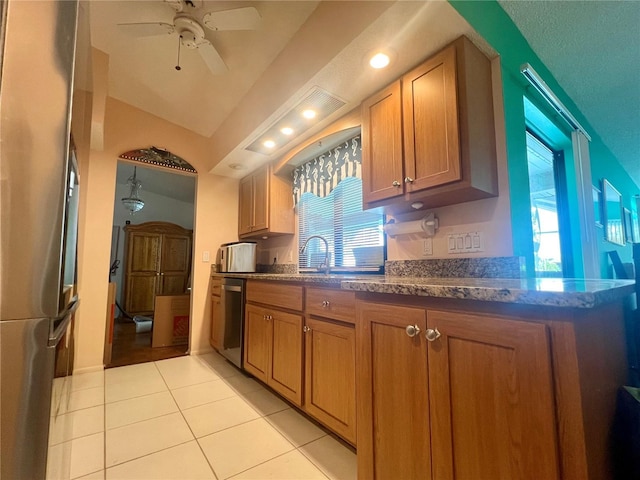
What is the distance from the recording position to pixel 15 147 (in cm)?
52

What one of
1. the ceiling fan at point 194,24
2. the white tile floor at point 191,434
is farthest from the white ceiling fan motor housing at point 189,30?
the white tile floor at point 191,434

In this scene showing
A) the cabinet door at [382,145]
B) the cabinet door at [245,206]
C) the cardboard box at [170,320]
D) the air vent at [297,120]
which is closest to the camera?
the cabinet door at [382,145]

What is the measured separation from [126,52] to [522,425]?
3.75 m

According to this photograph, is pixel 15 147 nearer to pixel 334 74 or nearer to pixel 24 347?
pixel 24 347

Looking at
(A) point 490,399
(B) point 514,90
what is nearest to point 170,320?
(A) point 490,399

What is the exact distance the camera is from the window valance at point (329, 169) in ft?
7.86

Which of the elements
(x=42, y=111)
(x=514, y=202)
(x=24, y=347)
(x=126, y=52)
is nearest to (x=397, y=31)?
(x=514, y=202)

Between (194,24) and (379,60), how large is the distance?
1382mm

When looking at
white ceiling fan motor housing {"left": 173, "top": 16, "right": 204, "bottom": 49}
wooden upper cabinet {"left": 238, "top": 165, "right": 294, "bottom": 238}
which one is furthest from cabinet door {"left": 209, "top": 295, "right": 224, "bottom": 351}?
white ceiling fan motor housing {"left": 173, "top": 16, "right": 204, "bottom": 49}

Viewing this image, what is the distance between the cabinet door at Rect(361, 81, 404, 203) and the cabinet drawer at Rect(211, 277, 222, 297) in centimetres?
214

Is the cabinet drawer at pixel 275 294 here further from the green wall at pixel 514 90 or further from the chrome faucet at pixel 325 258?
the green wall at pixel 514 90

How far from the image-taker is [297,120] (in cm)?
242

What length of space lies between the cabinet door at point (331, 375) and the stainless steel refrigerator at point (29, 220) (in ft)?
3.88

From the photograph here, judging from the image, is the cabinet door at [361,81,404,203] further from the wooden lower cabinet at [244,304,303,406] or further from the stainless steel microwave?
the stainless steel microwave
